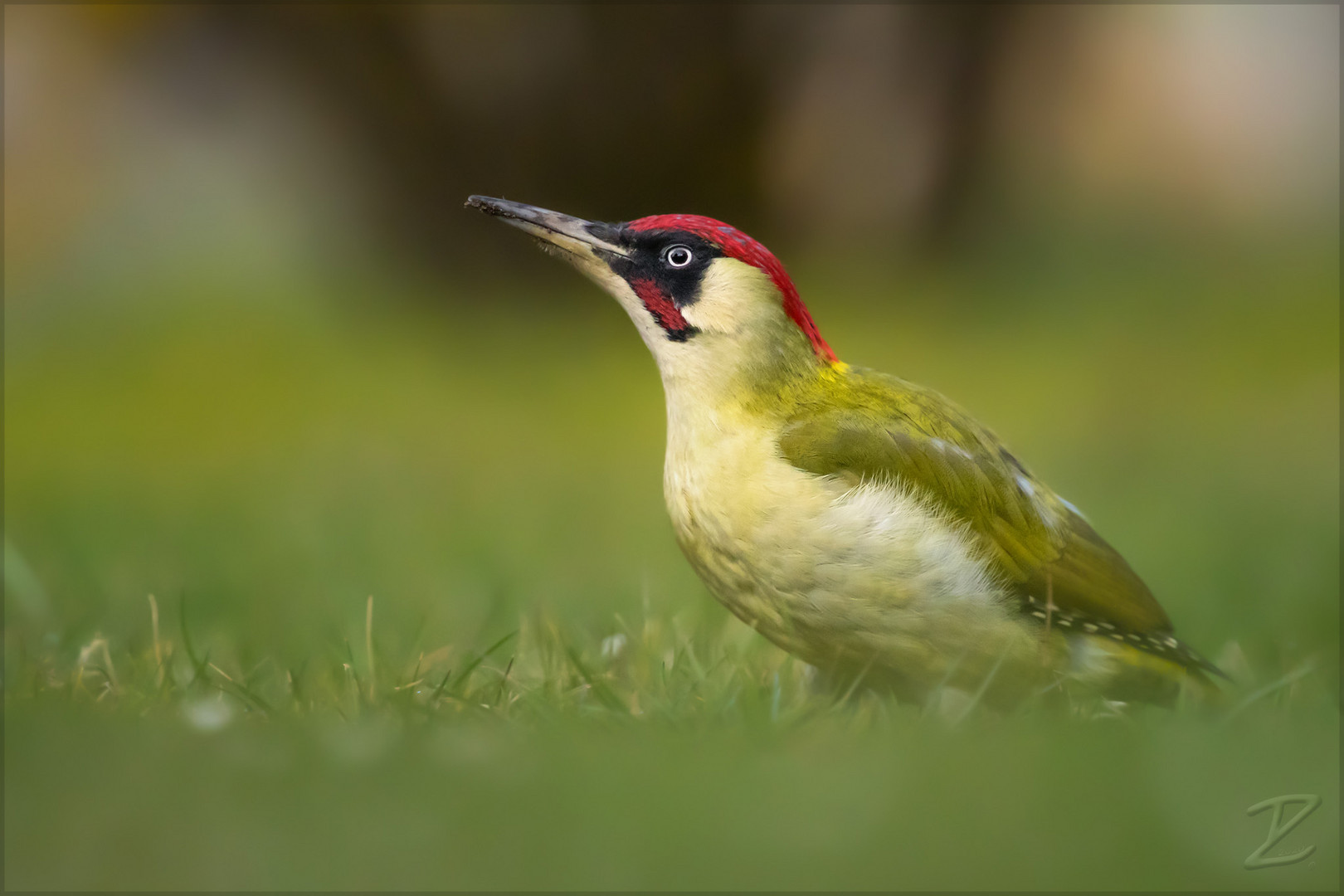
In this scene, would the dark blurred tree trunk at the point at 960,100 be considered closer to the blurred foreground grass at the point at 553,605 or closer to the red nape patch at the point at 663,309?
the blurred foreground grass at the point at 553,605

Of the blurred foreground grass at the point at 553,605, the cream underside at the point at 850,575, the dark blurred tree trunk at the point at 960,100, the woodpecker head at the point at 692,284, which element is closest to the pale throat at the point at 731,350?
the woodpecker head at the point at 692,284

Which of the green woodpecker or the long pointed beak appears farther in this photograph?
the long pointed beak

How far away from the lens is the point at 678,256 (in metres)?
2.42

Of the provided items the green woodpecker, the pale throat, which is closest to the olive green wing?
the green woodpecker

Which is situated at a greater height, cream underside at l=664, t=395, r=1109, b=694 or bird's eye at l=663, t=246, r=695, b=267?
bird's eye at l=663, t=246, r=695, b=267

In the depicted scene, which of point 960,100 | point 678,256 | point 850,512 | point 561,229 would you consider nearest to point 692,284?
point 678,256

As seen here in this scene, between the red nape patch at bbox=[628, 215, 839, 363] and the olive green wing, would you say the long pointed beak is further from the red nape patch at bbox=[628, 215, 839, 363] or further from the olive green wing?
the olive green wing

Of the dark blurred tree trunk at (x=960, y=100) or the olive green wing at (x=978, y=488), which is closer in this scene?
the olive green wing at (x=978, y=488)

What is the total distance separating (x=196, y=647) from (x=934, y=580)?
166cm

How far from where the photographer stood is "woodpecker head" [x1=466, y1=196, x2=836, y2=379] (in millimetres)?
2391

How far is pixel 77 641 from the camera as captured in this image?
8.75 feet

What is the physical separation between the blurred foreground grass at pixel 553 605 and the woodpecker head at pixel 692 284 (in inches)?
24.6

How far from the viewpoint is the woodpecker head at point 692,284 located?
2.39 m

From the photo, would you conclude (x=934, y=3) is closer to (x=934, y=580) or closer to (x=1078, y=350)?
(x=1078, y=350)
